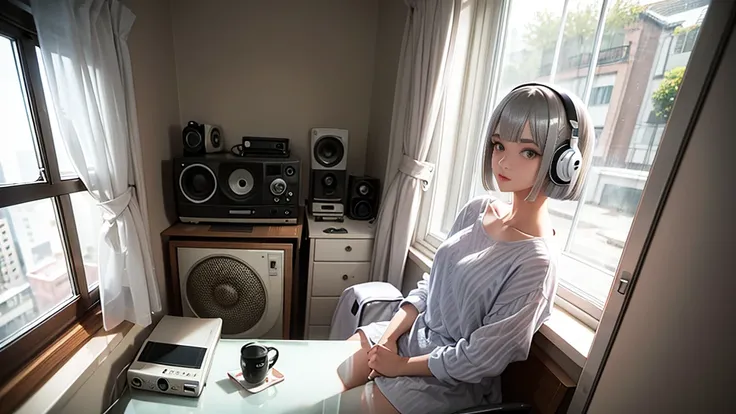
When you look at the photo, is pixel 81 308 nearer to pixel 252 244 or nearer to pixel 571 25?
pixel 252 244

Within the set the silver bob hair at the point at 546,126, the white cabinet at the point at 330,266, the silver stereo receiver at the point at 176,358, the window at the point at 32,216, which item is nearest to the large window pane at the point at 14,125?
the window at the point at 32,216

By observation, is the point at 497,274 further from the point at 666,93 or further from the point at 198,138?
the point at 198,138

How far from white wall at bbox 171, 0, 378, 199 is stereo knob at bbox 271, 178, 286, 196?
1.89 ft

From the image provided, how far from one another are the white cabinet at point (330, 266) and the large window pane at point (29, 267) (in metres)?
0.93

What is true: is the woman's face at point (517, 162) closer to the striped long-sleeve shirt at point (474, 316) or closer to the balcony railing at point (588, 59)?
the striped long-sleeve shirt at point (474, 316)

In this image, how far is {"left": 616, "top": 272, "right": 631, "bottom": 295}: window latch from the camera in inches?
22.5

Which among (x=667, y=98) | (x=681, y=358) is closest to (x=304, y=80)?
(x=667, y=98)

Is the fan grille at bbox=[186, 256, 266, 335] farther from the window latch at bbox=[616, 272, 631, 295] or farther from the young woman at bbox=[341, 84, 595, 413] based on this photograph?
the window latch at bbox=[616, 272, 631, 295]

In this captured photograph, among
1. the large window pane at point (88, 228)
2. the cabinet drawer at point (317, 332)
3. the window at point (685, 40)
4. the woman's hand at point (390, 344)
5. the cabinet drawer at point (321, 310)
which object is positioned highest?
the window at point (685, 40)

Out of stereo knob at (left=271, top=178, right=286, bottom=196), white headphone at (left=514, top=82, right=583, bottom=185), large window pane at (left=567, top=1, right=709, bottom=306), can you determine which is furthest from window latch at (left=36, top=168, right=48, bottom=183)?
large window pane at (left=567, top=1, right=709, bottom=306)

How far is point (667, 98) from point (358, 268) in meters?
1.34

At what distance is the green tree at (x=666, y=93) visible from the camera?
679 millimetres

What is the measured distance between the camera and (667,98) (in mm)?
693

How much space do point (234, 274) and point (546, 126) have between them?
4.73ft
